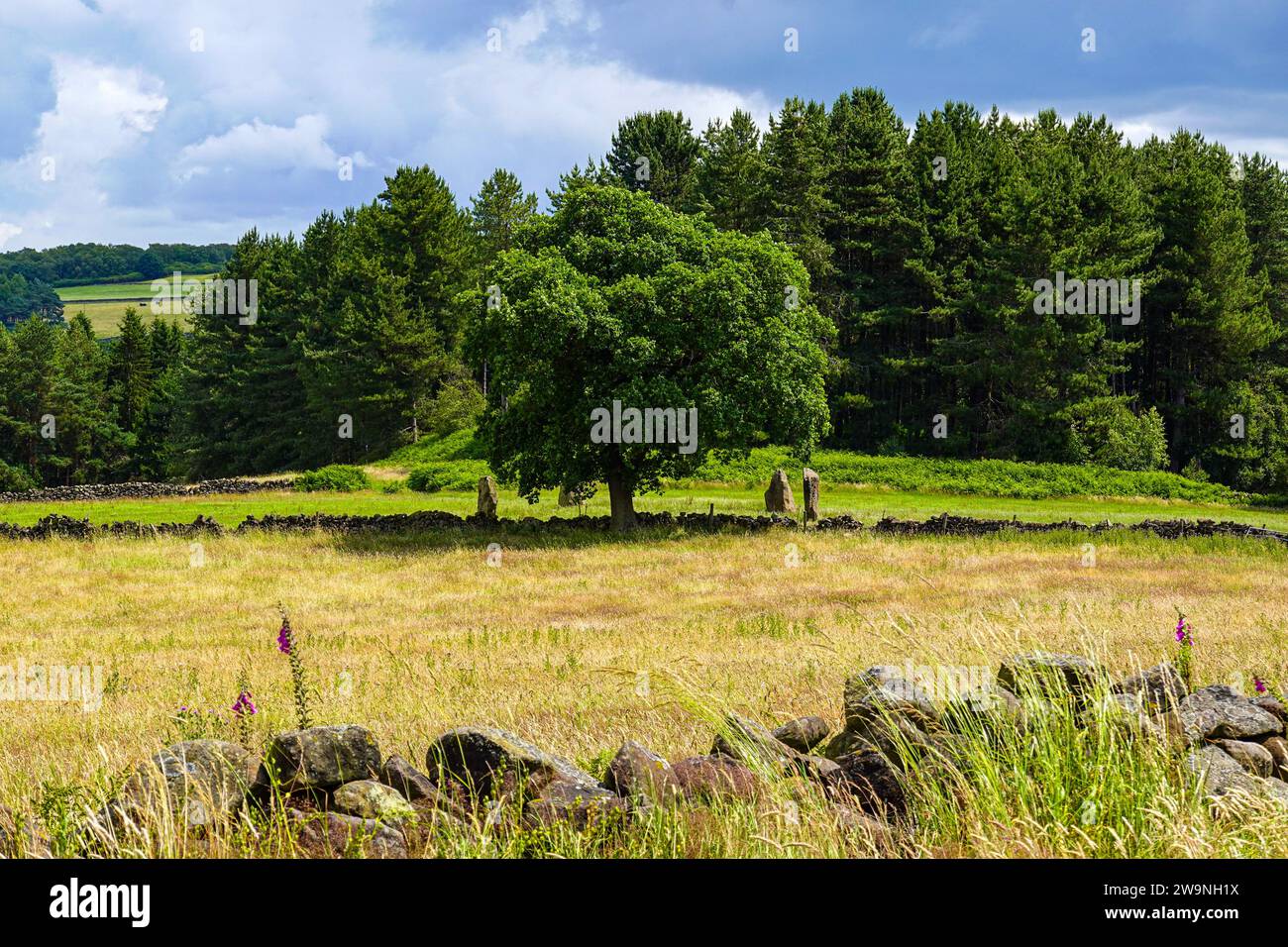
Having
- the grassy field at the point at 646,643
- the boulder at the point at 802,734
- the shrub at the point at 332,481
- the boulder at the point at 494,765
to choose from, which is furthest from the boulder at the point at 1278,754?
the shrub at the point at 332,481

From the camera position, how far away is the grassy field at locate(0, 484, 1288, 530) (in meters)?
37.5

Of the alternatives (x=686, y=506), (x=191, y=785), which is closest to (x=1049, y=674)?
(x=191, y=785)

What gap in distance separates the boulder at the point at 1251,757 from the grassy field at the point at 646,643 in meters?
1.00

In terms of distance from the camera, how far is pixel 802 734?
7840mm

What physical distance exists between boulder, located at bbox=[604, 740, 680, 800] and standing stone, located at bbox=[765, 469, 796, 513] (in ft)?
98.2

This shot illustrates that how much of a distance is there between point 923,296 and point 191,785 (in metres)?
65.1

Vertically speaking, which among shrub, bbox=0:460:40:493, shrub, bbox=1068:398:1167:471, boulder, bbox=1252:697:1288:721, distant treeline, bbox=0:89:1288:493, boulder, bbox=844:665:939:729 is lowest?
shrub, bbox=0:460:40:493

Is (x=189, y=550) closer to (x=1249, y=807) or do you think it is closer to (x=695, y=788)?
(x=695, y=788)

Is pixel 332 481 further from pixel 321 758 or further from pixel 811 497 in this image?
pixel 321 758

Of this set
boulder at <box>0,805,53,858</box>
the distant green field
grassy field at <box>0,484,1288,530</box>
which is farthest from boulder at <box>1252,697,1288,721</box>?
the distant green field

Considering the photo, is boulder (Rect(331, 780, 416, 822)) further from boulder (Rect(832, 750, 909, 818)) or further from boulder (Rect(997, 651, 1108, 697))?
boulder (Rect(997, 651, 1108, 697))

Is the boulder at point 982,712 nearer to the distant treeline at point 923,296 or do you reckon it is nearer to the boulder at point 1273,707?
the boulder at point 1273,707
